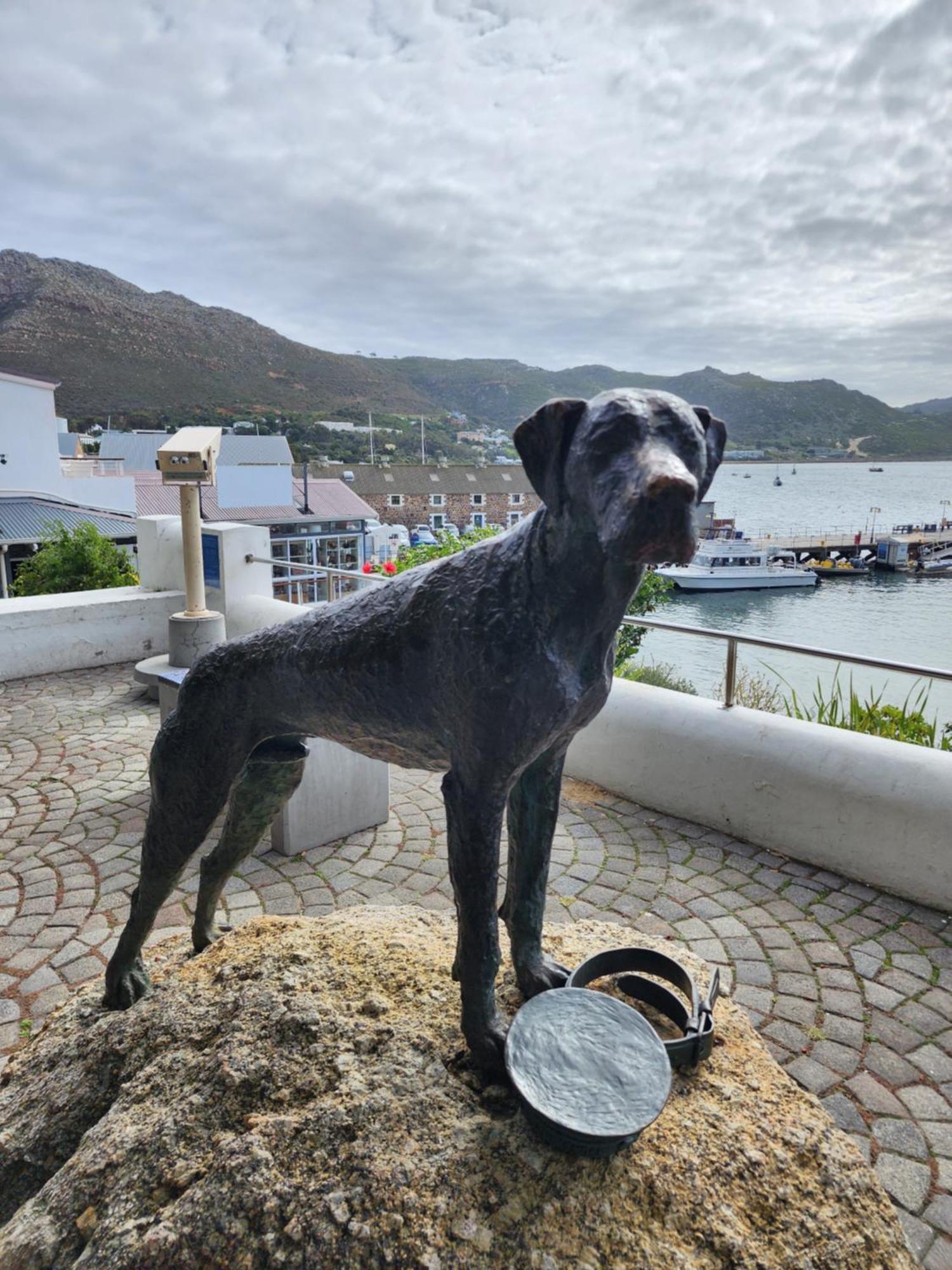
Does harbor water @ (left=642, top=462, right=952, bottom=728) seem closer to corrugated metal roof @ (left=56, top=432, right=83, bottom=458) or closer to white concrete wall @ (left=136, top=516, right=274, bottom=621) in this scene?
white concrete wall @ (left=136, top=516, right=274, bottom=621)

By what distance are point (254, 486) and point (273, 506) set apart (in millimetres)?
1213

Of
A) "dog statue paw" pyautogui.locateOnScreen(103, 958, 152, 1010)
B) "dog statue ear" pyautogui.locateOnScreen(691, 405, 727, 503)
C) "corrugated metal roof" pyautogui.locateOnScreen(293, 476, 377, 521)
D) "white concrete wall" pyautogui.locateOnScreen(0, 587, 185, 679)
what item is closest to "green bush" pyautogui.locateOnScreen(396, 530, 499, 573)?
"white concrete wall" pyautogui.locateOnScreen(0, 587, 185, 679)

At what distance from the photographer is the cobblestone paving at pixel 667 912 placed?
3.07 metres

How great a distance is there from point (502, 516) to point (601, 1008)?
126ft

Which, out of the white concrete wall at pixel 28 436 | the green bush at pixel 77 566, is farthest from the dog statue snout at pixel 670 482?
the white concrete wall at pixel 28 436

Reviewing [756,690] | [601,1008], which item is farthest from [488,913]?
[756,690]

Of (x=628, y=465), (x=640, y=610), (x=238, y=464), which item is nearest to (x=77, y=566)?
(x=640, y=610)

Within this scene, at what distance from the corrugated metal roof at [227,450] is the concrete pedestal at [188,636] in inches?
1521

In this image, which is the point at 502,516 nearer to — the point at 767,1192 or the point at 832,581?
the point at 832,581

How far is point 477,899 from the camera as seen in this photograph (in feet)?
6.66

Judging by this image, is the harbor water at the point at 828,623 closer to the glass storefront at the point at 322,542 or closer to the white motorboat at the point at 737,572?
the white motorboat at the point at 737,572

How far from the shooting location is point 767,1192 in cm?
200

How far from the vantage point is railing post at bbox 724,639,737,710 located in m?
5.08

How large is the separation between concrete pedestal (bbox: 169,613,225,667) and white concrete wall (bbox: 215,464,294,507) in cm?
2867
